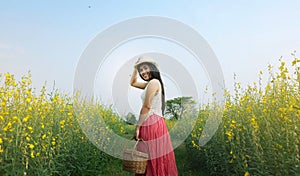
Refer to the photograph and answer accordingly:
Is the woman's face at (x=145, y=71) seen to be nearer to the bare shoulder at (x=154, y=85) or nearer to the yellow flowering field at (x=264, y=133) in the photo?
the bare shoulder at (x=154, y=85)

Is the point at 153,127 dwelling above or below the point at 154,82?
below

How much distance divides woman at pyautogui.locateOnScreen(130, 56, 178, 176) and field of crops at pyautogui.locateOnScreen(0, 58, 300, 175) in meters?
0.80

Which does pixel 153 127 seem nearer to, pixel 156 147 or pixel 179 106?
pixel 156 147

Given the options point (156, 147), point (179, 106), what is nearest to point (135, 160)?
point (156, 147)

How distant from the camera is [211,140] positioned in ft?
16.8

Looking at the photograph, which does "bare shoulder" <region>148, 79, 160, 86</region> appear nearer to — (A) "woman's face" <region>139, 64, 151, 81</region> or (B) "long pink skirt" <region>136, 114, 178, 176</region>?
(A) "woman's face" <region>139, 64, 151, 81</region>

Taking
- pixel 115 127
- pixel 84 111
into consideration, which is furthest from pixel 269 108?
pixel 115 127

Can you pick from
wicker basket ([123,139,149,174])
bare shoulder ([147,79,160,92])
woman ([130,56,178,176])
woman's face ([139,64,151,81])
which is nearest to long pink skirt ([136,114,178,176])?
woman ([130,56,178,176])

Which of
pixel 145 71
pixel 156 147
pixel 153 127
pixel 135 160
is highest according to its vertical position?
pixel 145 71

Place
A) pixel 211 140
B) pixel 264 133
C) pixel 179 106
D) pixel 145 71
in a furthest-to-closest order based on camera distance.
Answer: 1. pixel 179 106
2. pixel 211 140
3. pixel 145 71
4. pixel 264 133

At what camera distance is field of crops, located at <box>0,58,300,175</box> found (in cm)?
298

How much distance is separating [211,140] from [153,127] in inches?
59.2

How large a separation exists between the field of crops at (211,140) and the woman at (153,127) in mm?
795

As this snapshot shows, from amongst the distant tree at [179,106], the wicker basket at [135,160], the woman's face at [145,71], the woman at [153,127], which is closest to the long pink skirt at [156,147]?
the woman at [153,127]
